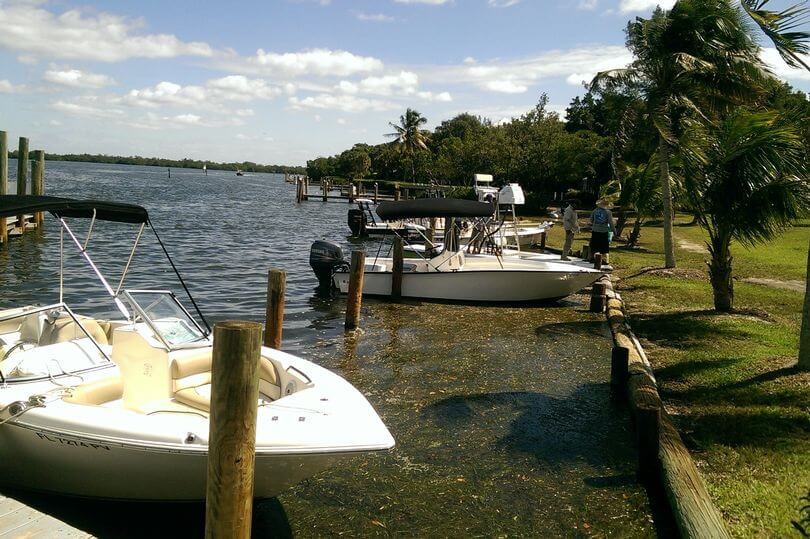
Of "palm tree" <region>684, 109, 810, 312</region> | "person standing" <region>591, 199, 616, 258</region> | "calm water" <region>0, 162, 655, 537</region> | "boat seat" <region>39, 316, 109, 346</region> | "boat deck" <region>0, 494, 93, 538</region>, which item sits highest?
"palm tree" <region>684, 109, 810, 312</region>

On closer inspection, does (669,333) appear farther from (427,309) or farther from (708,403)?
(427,309)

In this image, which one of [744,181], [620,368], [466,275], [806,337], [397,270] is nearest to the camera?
[806,337]

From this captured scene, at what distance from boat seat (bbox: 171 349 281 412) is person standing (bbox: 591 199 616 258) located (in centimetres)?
1335

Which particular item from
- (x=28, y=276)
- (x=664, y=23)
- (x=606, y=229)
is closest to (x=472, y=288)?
(x=606, y=229)

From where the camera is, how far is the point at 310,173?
13100 centimetres

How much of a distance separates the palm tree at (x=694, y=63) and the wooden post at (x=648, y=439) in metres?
11.7

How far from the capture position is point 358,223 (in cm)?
3762

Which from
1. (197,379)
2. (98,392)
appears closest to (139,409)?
(98,392)

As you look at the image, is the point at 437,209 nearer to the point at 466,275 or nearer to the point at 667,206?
the point at 466,275

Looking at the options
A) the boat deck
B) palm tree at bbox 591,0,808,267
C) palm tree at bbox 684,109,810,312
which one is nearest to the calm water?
the boat deck

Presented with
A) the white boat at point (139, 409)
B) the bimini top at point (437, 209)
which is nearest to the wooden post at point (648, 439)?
the white boat at point (139, 409)

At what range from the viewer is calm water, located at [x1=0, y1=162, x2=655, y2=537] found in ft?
20.3

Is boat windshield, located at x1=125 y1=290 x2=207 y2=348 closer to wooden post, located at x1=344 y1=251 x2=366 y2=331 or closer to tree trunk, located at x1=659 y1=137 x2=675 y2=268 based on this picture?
wooden post, located at x1=344 y1=251 x2=366 y2=331

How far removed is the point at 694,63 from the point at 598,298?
751 cm
